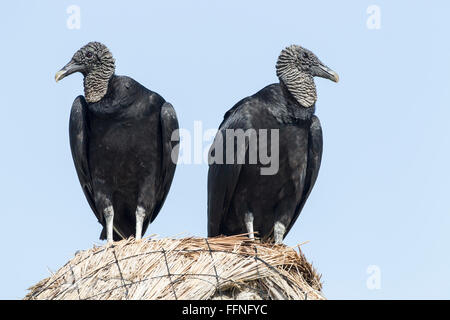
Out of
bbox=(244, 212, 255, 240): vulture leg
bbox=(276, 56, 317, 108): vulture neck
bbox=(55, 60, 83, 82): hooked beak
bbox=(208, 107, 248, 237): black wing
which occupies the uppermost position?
bbox=(55, 60, 83, 82): hooked beak

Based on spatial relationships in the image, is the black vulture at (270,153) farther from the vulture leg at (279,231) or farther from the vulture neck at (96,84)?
the vulture neck at (96,84)

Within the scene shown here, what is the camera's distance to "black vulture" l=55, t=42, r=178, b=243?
9.20 meters

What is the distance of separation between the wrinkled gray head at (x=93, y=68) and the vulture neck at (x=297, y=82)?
1752 millimetres

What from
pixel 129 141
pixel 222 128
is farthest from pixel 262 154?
pixel 129 141

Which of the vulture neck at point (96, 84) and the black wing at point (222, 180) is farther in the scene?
the vulture neck at point (96, 84)

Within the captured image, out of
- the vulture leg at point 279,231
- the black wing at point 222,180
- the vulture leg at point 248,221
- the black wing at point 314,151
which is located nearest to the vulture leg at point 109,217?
the black wing at point 222,180

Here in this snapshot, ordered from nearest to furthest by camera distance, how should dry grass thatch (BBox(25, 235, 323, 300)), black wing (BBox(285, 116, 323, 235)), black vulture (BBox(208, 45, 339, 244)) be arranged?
dry grass thatch (BBox(25, 235, 323, 300))
black vulture (BBox(208, 45, 339, 244))
black wing (BBox(285, 116, 323, 235))

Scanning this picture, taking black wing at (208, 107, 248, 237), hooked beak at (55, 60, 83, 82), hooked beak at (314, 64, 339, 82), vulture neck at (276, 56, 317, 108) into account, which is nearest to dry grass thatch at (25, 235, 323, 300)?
black wing at (208, 107, 248, 237)

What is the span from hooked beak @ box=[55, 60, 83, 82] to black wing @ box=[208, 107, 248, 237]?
5.22ft

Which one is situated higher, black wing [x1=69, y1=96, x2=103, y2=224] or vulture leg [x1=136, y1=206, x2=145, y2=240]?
black wing [x1=69, y1=96, x2=103, y2=224]

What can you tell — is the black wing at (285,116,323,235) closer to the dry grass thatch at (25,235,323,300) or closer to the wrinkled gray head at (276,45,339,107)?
the wrinkled gray head at (276,45,339,107)

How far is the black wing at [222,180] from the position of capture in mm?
9053

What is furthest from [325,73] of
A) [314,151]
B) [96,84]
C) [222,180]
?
[96,84]

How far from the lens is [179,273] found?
6871 mm
